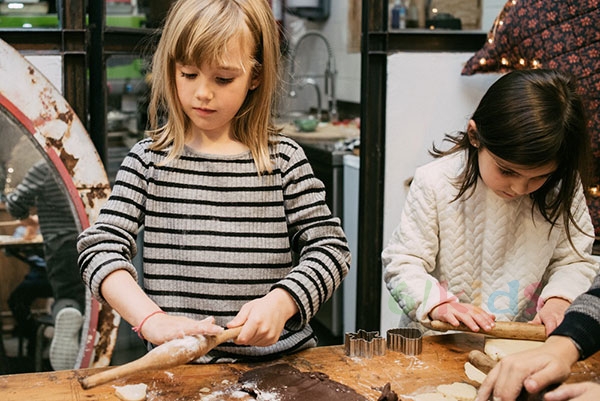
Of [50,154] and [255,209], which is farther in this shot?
[50,154]

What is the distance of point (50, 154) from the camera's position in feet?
8.00

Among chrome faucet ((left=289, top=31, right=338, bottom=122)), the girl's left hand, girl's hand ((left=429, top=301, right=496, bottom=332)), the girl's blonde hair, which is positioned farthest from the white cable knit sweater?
chrome faucet ((left=289, top=31, right=338, bottom=122))

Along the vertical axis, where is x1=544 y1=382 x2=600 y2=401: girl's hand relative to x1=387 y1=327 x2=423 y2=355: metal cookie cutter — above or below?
above

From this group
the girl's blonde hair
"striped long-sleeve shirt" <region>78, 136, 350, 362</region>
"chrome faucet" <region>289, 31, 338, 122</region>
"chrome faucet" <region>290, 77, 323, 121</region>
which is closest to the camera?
the girl's blonde hair

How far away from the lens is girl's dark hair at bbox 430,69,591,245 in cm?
183

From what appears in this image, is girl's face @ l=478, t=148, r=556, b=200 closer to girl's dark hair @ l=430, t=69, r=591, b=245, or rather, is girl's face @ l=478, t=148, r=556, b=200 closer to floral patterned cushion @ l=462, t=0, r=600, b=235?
girl's dark hair @ l=430, t=69, r=591, b=245

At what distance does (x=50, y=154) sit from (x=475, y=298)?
1.33 meters

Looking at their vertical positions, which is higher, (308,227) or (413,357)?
(308,227)

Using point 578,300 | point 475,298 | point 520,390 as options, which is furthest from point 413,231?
point 520,390

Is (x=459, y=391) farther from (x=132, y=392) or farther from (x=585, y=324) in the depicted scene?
(x=132, y=392)

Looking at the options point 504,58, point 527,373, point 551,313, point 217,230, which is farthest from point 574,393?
point 504,58

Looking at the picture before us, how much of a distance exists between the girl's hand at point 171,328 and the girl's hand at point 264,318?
0.05 meters

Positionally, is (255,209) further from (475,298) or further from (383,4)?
(383,4)

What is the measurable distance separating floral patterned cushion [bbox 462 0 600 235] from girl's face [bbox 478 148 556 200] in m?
0.85
